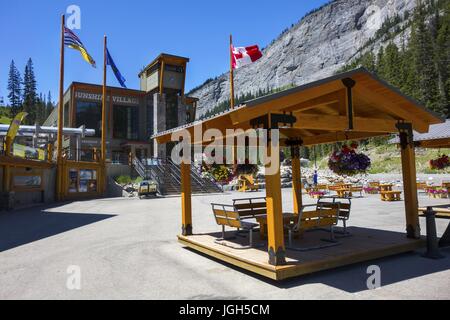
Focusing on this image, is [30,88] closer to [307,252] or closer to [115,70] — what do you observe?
[115,70]

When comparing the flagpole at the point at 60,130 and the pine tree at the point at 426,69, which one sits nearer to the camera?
the flagpole at the point at 60,130

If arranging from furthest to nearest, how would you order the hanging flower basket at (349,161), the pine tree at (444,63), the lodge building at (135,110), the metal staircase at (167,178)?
the pine tree at (444,63) → the lodge building at (135,110) → the metal staircase at (167,178) → the hanging flower basket at (349,161)

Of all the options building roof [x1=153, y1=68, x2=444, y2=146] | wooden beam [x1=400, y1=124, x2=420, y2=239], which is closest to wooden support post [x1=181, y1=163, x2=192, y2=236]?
building roof [x1=153, y1=68, x2=444, y2=146]

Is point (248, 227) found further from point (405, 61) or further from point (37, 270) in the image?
point (405, 61)

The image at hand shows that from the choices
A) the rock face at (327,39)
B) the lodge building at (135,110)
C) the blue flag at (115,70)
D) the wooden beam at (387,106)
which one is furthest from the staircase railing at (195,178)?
the rock face at (327,39)

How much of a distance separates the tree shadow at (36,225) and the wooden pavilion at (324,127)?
4.43m

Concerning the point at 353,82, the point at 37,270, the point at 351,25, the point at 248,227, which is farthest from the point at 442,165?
the point at 351,25

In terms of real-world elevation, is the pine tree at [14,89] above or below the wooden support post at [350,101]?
above

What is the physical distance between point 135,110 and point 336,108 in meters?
34.6

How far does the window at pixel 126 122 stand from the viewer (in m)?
38.2

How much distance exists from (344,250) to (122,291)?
3837 millimetres

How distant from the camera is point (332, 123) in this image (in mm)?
6188

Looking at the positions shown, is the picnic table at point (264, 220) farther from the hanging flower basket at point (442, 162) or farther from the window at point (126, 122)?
the window at point (126, 122)

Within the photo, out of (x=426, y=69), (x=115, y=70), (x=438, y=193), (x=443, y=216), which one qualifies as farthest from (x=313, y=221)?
(x=426, y=69)
